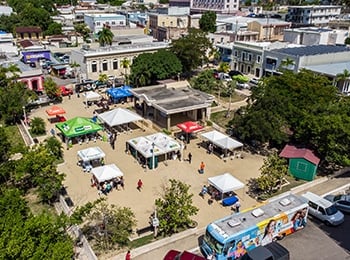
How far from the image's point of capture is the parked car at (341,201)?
80.5 ft

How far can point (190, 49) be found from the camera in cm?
5569

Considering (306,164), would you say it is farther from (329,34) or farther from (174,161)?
(329,34)

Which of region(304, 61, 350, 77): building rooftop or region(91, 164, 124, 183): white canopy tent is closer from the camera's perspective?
region(91, 164, 124, 183): white canopy tent

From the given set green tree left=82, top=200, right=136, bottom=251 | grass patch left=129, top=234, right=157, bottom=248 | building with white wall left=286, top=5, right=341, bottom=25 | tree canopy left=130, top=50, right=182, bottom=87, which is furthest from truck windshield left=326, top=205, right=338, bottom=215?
building with white wall left=286, top=5, right=341, bottom=25

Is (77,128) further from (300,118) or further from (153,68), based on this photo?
(300,118)

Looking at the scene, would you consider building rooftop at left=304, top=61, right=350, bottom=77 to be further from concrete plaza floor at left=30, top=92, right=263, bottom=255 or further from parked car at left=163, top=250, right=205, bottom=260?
parked car at left=163, top=250, right=205, bottom=260

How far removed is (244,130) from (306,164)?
22.0ft

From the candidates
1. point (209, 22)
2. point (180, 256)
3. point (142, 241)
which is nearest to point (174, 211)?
point (142, 241)

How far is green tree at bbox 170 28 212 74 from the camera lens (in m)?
55.6

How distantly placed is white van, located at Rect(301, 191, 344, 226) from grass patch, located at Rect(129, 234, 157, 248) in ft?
36.3

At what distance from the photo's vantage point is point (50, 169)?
973 inches

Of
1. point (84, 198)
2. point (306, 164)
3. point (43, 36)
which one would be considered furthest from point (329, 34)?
point (43, 36)

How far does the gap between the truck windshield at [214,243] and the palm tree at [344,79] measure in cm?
3641

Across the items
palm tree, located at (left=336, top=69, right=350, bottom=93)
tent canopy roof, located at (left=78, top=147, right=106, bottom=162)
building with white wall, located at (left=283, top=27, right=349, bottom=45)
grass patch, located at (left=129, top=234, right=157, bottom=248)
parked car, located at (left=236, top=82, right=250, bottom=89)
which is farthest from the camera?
building with white wall, located at (left=283, top=27, right=349, bottom=45)
